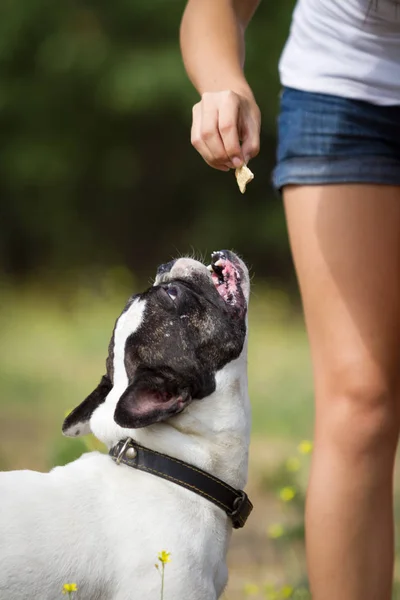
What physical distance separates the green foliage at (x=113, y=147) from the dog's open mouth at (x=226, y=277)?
27.1 feet

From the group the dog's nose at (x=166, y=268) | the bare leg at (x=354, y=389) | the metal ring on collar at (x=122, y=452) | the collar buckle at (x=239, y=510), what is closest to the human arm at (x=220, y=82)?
the bare leg at (x=354, y=389)

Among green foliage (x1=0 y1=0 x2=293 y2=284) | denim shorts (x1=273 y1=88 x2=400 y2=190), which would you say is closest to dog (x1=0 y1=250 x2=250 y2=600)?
denim shorts (x1=273 y1=88 x2=400 y2=190)

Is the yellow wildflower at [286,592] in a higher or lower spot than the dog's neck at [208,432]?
lower

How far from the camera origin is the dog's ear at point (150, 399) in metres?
2.44

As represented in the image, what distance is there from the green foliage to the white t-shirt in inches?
332

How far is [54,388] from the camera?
20.7ft

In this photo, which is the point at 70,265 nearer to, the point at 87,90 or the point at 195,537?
the point at 87,90

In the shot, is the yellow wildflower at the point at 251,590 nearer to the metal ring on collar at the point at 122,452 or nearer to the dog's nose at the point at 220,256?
the metal ring on collar at the point at 122,452

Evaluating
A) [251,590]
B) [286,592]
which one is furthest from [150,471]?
[251,590]

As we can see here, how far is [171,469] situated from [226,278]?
0.62 m

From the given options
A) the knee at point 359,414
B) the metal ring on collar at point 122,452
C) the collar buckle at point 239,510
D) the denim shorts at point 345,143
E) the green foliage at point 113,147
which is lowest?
the green foliage at point 113,147

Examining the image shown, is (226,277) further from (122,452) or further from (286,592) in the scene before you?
(286,592)

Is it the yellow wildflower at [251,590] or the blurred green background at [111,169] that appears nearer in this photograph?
the yellow wildflower at [251,590]

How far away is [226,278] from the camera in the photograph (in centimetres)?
292
